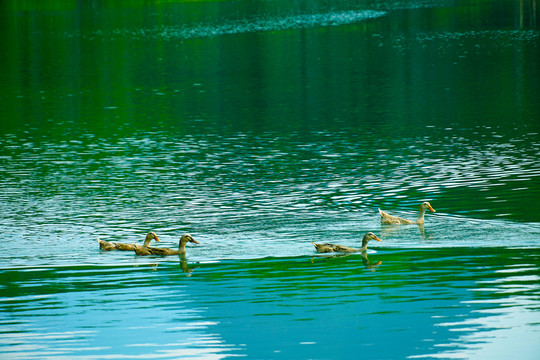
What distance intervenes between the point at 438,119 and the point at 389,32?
50540 millimetres

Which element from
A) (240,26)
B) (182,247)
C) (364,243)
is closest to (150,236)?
(182,247)

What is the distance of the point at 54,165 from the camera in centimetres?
4022

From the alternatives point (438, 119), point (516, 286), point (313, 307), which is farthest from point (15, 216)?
point (438, 119)

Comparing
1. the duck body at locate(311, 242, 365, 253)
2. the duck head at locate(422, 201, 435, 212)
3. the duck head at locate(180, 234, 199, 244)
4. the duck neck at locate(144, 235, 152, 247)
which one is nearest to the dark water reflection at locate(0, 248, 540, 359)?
the duck body at locate(311, 242, 365, 253)

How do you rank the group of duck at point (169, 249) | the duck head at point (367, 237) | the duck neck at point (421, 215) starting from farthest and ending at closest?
the duck neck at point (421, 215), the duck head at point (367, 237), the group of duck at point (169, 249)

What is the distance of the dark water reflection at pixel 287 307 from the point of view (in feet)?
60.2

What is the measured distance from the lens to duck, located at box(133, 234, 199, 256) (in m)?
24.4

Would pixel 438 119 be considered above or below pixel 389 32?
below

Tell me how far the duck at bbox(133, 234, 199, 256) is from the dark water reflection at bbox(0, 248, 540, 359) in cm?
71

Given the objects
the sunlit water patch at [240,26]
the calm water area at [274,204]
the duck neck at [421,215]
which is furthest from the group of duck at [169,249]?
the sunlit water patch at [240,26]

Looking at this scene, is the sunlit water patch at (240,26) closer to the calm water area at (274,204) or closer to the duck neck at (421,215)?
the calm water area at (274,204)

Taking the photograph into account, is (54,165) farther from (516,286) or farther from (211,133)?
(516,286)

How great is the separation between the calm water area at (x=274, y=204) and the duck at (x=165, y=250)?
0.31 m

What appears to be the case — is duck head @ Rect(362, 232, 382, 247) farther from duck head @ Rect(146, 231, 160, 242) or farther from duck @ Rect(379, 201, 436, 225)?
duck head @ Rect(146, 231, 160, 242)
